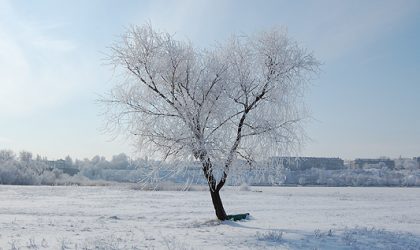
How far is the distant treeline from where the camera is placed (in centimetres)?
2208

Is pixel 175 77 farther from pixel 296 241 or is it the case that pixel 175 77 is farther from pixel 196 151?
pixel 296 241

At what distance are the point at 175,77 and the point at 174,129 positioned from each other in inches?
90.8

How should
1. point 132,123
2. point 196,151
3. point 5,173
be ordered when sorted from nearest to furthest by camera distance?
point 196,151 → point 132,123 → point 5,173

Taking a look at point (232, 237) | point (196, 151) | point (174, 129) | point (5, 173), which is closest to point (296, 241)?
point (232, 237)

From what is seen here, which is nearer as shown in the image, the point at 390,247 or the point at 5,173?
the point at 390,247

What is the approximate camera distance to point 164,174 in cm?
2214

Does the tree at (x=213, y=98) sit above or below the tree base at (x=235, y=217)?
above

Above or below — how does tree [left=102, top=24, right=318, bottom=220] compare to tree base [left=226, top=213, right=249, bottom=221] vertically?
above

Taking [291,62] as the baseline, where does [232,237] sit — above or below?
below

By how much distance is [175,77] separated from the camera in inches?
828

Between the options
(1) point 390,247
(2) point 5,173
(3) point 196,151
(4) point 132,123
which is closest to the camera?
(1) point 390,247

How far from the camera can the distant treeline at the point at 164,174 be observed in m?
22.1

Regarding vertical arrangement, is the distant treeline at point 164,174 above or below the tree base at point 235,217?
above

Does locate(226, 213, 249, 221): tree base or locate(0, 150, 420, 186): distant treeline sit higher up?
locate(0, 150, 420, 186): distant treeline
